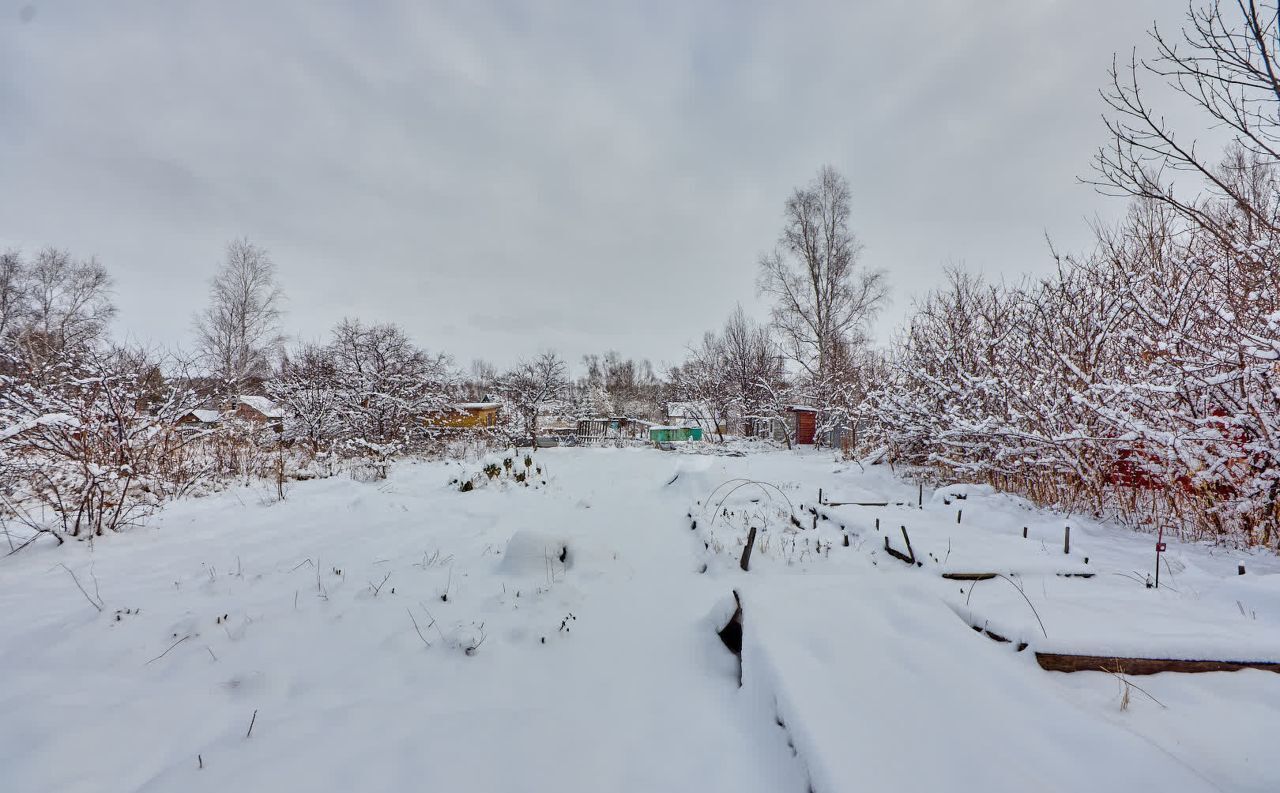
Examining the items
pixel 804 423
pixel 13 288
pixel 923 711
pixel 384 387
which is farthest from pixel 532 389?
pixel 13 288

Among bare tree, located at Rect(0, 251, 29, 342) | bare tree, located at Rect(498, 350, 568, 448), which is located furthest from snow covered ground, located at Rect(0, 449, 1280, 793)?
bare tree, located at Rect(0, 251, 29, 342)

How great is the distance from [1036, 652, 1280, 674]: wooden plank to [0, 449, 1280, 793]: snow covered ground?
37mm

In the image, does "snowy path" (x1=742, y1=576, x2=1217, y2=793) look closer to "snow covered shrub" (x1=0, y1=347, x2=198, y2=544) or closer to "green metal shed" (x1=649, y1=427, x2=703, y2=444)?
"snow covered shrub" (x1=0, y1=347, x2=198, y2=544)

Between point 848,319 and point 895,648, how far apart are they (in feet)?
54.0

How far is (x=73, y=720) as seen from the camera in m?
1.70

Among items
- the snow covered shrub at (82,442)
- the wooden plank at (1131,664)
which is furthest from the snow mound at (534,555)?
the snow covered shrub at (82,442)

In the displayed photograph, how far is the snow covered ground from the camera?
4.43ft

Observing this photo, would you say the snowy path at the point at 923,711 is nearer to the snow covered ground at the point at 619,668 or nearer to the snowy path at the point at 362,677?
the snow covered ground at the point at 619,668

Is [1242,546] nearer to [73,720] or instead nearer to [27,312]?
[73,720]

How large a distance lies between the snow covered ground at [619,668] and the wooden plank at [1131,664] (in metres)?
0.04

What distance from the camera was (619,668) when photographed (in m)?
2.23

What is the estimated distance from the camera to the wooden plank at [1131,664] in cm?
164

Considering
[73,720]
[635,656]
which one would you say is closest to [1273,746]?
[635,656]

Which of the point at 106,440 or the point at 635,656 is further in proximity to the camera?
the point at 106,440
